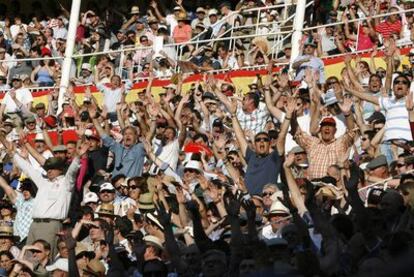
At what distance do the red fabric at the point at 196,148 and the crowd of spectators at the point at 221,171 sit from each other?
0.04 m

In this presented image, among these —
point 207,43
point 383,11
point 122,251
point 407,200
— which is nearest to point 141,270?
point 122,251

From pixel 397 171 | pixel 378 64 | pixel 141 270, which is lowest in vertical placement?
pixel 141 270

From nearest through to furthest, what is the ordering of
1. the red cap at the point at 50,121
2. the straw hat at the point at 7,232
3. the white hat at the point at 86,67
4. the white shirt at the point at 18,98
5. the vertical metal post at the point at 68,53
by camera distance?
the straw hat at the point at 7,232 < the red cap at the point at 50,121 < the white shirt at the point at 18,98 < the vertical metal post at the point at 68,53 < the white hat at the point at 86,67

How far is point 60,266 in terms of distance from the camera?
14.4 meters

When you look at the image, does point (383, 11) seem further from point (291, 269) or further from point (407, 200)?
point (291, 269)

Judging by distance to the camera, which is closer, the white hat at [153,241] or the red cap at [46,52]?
the white hat at [153,241]

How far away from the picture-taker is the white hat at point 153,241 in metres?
13.5

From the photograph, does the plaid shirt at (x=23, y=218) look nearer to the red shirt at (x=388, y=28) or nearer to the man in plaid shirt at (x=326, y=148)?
the man in plaid shirt at (x=326, y=148)

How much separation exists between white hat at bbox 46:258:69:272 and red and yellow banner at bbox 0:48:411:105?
6.41m

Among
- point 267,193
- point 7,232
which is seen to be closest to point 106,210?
point 7,232

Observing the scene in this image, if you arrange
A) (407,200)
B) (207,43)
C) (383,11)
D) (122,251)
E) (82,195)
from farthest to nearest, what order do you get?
(207,43) → (383,11) → (82,195) → (122,251) → (407,200)

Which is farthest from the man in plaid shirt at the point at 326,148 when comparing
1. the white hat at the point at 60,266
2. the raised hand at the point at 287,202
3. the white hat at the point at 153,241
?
the white hat at the point at 60,266

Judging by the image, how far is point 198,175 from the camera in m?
16.0

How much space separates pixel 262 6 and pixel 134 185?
29.3 feet
